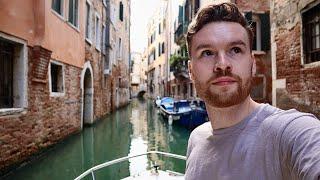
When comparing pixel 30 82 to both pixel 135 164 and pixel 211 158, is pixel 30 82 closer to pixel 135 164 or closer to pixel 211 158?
pixel 135 164

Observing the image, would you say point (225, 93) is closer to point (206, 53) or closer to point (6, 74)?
point (206, 53)

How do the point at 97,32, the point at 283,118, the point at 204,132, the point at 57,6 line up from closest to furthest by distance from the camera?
the point at 283,118 → the point at 204,132 → the point at 57,6 → the point at 97,32

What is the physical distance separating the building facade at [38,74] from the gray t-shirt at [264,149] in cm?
548

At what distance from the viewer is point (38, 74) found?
24.6 feet

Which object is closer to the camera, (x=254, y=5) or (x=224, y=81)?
(x=224, y=81)

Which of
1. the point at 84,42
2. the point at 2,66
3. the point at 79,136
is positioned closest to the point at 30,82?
the point at 2,66

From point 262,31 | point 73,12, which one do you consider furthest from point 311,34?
point 73,12

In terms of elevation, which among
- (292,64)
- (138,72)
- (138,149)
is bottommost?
(138,149)

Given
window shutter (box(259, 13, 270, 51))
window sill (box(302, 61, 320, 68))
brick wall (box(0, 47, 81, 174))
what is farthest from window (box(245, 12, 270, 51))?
brick wall (box(0, 47, 81, 174))

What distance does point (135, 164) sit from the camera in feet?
23.7

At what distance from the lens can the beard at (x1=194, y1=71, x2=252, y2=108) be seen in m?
1.13

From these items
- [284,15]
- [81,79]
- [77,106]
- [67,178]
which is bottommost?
[67,178]

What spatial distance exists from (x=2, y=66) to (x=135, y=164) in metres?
3.17

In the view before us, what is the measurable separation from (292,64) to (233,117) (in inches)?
250
